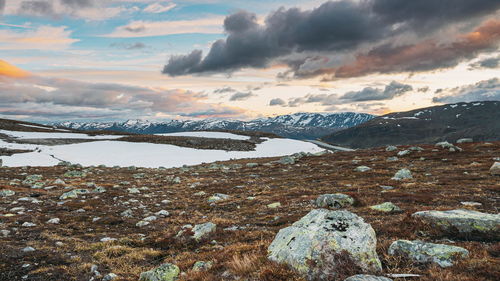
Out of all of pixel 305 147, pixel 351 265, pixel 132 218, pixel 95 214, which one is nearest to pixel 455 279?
pixel 351 265

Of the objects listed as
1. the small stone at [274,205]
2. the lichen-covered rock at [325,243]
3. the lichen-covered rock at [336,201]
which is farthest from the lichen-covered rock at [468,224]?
the small stone at [274,205]

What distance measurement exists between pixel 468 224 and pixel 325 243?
5.91 m

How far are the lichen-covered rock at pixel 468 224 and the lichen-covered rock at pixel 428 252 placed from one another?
8.94ft

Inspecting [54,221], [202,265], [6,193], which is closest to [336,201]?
[202,265]

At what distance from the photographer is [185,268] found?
8.23 m

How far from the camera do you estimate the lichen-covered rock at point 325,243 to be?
6.32 metres

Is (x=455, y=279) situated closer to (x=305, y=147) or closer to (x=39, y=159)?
(x=39, y=159)

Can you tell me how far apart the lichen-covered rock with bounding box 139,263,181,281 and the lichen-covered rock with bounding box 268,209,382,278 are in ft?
9.10

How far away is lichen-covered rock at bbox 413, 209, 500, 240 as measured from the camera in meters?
8.49

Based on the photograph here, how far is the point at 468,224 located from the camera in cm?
889

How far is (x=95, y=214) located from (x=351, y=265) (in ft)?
54.6

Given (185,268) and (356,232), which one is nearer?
(356,232)

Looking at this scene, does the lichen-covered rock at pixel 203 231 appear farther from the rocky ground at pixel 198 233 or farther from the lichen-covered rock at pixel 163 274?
the lichen-covered rock at pixel 163 274

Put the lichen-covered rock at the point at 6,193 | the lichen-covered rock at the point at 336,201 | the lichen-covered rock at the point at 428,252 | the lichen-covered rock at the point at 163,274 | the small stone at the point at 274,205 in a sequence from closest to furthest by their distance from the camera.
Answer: the lichen-covered rock at the point at 428,252, the lichen-covered rock at the point at 163,274, the lichen-covered rock at the point at 336,201, the small stone at the point at 274,205, the lichen-covered rock at the point at 6,193
